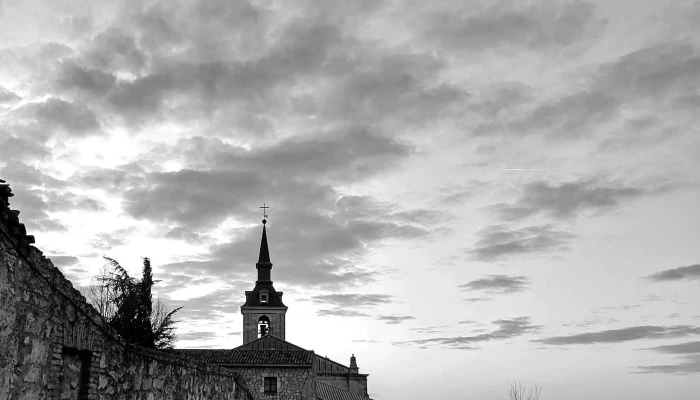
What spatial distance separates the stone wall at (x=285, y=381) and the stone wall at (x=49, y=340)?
64.6ft

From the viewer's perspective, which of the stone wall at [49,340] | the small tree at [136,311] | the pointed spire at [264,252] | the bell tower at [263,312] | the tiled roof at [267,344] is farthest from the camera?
the pointed spire at [264,252]

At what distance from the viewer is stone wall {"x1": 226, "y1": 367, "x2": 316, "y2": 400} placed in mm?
27328

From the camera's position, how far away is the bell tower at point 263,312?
67.6m

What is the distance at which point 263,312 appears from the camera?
6869 cm

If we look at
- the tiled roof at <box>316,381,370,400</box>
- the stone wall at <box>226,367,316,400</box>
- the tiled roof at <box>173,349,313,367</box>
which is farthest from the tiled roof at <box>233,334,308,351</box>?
the stone wall at <box>226,367,316,400</box>

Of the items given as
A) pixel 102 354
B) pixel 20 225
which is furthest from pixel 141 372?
pixel 20 225

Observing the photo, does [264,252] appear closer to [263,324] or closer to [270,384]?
[263,324]

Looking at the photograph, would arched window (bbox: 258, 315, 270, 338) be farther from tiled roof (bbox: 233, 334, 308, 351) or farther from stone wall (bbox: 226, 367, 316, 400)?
stone wall (bbox: 226, 367, 316, 400)

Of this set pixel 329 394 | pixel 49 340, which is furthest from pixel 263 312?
pixel 49 340

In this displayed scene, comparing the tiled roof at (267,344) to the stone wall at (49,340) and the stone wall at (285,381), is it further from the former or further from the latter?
the stone wall at (49,340)

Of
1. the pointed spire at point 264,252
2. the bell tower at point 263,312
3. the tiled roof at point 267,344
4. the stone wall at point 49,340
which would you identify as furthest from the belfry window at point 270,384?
the pointed spire at point 264,252

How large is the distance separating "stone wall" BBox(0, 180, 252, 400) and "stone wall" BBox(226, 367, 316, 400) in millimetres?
19699

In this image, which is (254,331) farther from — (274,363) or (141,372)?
(141,372)

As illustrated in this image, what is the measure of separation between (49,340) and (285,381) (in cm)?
2243
